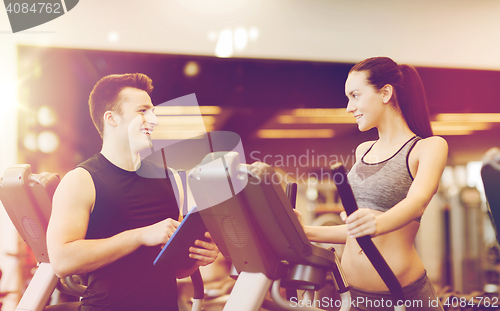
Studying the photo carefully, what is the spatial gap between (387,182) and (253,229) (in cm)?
56

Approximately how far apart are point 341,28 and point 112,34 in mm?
1825

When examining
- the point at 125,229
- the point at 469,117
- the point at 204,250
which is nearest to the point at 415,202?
the point at 204,250

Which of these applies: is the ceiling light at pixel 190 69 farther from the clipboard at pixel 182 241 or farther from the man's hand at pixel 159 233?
the clipboard at pixel 182 241

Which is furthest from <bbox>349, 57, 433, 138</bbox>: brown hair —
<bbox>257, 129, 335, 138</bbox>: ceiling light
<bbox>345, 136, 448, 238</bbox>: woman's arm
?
<bbox>257, 129, 335, 138</bbox>: ceiling light

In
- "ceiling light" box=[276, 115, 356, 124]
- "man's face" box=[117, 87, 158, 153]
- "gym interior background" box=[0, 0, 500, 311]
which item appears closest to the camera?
"man's face" box=[117, 87, 158, 153]

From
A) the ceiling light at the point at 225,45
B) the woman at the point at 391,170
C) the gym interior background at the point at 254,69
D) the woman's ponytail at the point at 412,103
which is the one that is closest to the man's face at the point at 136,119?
the woman at the point at 391,170

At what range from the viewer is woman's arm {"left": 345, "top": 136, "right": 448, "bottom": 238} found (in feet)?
3.19

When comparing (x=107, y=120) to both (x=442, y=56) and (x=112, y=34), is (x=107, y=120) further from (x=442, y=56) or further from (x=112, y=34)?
(x=442, y=56)

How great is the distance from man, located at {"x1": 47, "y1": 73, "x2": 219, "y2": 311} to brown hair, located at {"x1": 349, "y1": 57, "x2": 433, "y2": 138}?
2.65 feet

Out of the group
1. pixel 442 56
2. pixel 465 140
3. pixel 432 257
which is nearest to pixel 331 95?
pixel 442 56

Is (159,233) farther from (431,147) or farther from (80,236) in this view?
(431,147)

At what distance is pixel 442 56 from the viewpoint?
3244 mm

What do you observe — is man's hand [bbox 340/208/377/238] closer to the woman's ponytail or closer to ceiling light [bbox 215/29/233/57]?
the woman's ponytail

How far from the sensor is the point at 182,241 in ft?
3.56
